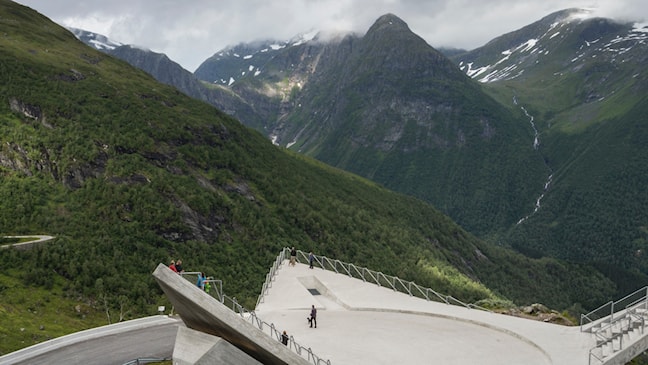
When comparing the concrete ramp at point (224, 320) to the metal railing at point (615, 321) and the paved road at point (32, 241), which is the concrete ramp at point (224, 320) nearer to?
the metal railing at point (615, 321)

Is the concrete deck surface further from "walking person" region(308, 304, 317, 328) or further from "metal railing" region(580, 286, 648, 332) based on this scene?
"metal railing" region(580, 286, 648, 332)

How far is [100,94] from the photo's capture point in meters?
132

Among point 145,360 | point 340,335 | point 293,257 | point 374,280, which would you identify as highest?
point 293,257

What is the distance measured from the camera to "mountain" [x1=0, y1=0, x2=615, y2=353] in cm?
7375

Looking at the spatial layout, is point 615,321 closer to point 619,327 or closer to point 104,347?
point 619,327

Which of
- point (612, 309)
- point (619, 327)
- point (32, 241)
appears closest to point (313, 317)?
point (619, 327)

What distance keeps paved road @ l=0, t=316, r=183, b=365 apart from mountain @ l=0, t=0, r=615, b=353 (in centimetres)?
561

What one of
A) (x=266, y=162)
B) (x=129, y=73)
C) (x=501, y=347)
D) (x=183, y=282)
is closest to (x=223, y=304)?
(x=183, y=282)

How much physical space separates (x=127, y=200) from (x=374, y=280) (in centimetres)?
5810

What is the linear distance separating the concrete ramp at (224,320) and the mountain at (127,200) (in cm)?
1183

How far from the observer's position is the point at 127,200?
9631 centimetres

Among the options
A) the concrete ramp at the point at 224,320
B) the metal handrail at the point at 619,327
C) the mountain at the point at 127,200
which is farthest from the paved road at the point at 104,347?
the metal handrail at the point at 619,327

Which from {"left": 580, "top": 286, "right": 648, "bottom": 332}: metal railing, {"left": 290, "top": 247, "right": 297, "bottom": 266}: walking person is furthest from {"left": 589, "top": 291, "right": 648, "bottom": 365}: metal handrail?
{"left": 290, "top": 247, "right": 297, "bottom": 266}: walking person

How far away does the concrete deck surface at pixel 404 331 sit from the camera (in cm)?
3275
